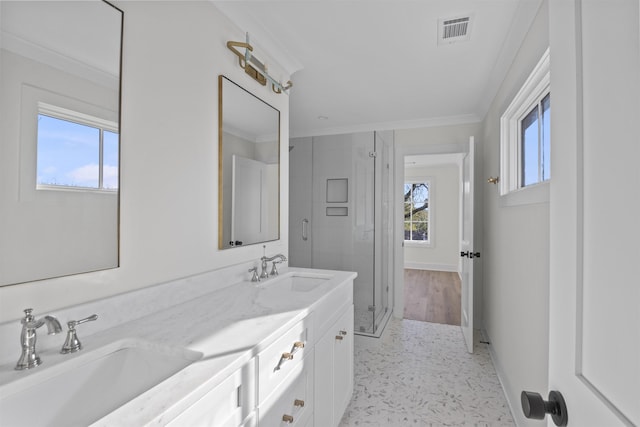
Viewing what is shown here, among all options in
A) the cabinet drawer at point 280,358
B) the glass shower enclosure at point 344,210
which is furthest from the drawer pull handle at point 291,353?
the glass shower enclosure at point 344,210

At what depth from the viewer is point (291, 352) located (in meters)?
1.20

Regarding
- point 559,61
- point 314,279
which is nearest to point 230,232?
point 314,279

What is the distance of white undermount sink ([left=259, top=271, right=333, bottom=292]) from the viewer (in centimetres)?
193

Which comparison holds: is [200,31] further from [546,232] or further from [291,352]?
[546,232]

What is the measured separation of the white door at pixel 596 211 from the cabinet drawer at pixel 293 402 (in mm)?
840

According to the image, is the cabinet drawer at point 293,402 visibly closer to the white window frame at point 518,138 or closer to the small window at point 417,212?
the white window frame at point 518,138

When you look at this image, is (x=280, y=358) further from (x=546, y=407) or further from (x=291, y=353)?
(x=546, y=407)

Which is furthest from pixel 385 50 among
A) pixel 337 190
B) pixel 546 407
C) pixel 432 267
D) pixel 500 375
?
pixel 432 267

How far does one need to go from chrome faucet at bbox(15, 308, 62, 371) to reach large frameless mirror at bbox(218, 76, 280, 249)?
0.87m

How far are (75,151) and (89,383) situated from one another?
2.24ft

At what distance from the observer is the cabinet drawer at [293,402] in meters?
1.06

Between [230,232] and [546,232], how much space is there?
1599 millimetres

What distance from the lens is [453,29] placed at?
1.88m

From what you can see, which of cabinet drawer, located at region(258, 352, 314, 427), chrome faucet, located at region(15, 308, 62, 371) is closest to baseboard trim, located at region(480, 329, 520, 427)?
cabinet drawer, located at region(258, 352, 314, 427)
